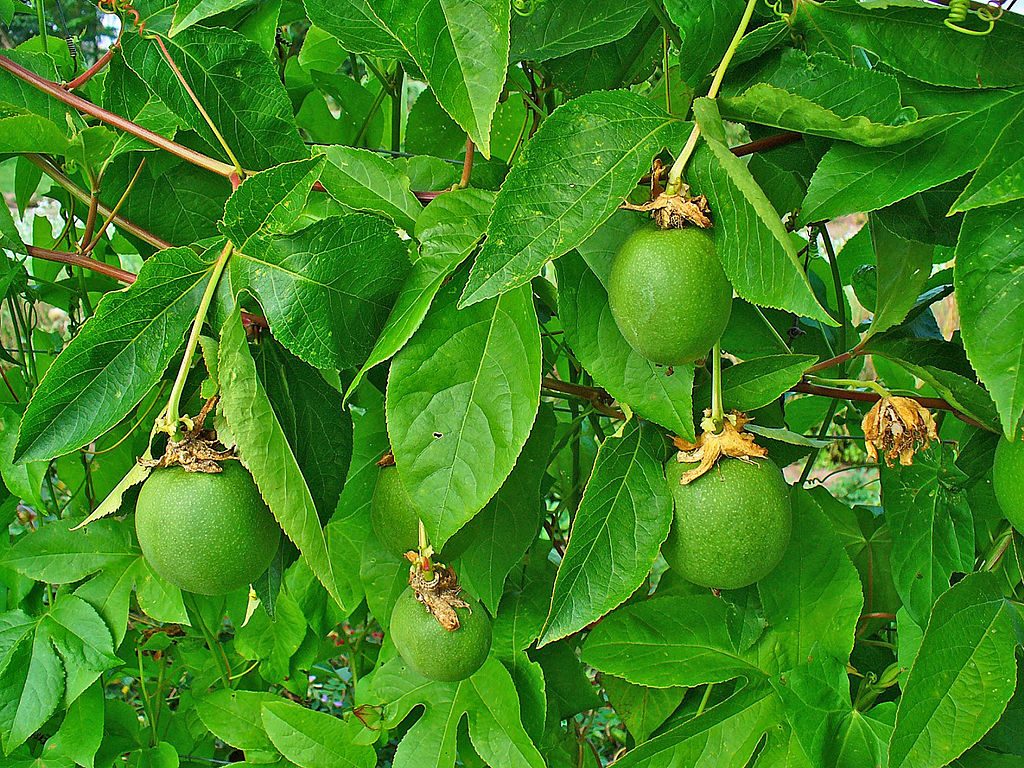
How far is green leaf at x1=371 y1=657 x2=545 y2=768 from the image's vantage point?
106 centimetres

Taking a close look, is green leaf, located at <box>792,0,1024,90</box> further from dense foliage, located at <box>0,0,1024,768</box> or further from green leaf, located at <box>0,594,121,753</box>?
green leaf, located at <box>0,594,121,753</box>

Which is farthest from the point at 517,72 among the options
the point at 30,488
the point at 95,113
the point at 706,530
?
the point at 30,488

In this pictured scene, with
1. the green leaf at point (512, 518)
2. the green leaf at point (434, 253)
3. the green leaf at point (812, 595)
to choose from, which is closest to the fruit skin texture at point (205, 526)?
the green leaf at point (434, 253)

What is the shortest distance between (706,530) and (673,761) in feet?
1.09

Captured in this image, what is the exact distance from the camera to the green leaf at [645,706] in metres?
1.12

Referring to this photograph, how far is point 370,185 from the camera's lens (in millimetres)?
833

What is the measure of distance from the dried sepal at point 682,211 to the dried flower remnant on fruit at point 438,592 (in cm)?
39

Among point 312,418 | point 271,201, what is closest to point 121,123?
point 271,201

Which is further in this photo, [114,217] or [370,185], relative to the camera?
[114,217]

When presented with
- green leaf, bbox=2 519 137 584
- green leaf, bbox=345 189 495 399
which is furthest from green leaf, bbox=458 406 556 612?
green leaf, bbox=2 519 137 584

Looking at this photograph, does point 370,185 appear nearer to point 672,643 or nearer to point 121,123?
point 121,123

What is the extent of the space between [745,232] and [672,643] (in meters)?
0.54

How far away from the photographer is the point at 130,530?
1202mm

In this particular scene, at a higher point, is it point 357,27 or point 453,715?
point 357,27
